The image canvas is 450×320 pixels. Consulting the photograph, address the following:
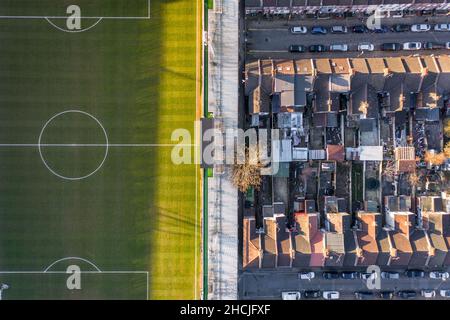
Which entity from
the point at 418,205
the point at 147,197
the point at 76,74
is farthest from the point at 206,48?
the point at 418,205

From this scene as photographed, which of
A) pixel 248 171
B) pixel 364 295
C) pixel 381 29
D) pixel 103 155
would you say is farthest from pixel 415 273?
pixel 103 155

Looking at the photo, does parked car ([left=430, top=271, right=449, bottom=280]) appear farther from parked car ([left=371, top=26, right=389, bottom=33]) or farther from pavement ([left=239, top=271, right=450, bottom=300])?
parked car ([left=371, top=26, right=389, bottom=33])

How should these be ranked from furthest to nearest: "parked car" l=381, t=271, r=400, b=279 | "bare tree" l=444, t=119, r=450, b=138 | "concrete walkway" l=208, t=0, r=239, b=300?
1. "parked car" l=381, t=271, r=400, b=279
2. "bare tree" l=444, t=119, r=450, b=138
3. "concrete walkway" l=208, t=0, r=239, b=300

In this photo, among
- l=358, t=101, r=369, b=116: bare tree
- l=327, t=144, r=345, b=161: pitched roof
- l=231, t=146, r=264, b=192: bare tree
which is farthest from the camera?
l=327, t=144, r=345, b=161: pitched roof

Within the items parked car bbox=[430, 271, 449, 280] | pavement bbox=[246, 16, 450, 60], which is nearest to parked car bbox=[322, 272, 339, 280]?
parked car bbox=[430, 271, 449, 280]

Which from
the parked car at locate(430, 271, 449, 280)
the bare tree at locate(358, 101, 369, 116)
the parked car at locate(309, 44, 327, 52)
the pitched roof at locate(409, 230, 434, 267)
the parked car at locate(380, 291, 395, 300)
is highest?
the parked car at locate(309, 44, 327, 52)

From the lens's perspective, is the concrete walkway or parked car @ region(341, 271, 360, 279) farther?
parked car @ region(341, 271, 360, 279)

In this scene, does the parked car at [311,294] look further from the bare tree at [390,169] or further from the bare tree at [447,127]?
the bare tree at [447,127]

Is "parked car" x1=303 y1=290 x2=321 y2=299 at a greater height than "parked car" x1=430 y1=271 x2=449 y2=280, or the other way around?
"parked car" x1=430 y1=271 x2=449 y2=280
